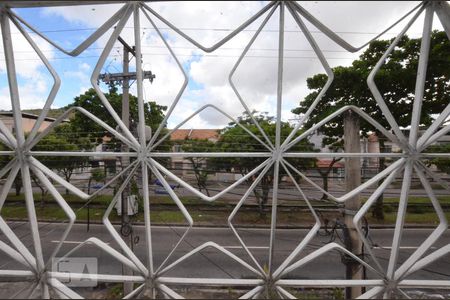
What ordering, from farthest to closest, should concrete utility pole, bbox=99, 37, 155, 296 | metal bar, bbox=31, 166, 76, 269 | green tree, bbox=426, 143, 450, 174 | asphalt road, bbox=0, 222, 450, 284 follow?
A: 1. green tree, bbox=426, 143, 450, 174
2. asphalt road, bbox=0, 222, 450, 284
3. concrete utility pole, bbox=99, 37, 155, 296
4. metal bar, bbox=31, 166, 76, 269

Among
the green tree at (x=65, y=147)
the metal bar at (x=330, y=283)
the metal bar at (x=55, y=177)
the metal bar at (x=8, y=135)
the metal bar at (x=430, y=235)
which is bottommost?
the metal bar at (x=330, y=283)

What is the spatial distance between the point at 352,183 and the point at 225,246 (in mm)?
6114

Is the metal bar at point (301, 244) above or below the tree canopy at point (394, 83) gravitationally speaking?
below

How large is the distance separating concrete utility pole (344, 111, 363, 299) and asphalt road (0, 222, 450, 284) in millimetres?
2445

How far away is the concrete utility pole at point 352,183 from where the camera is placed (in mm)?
3955

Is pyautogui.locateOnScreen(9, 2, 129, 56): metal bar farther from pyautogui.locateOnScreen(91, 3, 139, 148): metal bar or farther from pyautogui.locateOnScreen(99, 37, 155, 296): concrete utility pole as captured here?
pyautogui.locateOnScreen(99, 37, 155, 296): concrete utility pole

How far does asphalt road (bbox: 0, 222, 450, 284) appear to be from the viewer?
23.4 ft

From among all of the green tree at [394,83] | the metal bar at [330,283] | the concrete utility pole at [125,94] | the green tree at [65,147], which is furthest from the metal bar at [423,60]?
the green tree at [65,147]

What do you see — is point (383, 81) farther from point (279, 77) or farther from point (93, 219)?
point (93, 219)

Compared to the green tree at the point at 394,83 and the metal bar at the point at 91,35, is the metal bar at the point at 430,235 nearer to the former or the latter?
the metal bar at the point at 91,35

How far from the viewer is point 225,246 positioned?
30.0 ft

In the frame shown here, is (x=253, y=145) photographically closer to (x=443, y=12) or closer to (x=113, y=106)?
(x=113, y=106)

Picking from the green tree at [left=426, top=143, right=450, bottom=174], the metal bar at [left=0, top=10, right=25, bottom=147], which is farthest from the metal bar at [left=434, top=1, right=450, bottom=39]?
the green tree at [left=426, top=143, right=450, bottom=174]

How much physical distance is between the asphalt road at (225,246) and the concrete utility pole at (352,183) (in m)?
2.44
